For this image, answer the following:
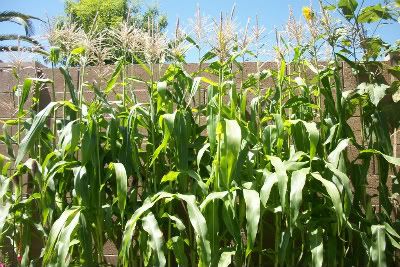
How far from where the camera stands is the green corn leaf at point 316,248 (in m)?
2.11

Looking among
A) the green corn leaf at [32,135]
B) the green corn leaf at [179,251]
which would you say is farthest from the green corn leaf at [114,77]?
the green corn leaf at [179,251]

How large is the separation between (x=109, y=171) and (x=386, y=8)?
167 cm

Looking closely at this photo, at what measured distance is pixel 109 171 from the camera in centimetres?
237

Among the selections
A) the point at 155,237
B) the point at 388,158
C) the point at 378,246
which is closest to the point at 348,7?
the point at 388,158

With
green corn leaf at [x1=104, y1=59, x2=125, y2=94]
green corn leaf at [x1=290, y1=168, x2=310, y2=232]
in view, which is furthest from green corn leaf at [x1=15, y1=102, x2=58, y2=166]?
green corn leaf at [x1=290, y1=168, x2=310, y2=232]

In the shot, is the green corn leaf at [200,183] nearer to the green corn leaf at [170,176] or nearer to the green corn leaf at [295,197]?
the green corn leaf at [170,176]

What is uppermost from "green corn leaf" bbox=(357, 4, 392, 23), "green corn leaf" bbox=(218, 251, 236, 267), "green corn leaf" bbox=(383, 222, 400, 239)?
"green corn leaf" bbox=(357, 4, 392, 23)

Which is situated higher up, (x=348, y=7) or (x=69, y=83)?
(x=348, y=7)

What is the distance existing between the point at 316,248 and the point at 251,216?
1.07ft

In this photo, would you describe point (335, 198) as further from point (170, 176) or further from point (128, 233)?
point (128, 233)

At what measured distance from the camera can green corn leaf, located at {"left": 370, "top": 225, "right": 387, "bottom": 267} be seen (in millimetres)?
2176

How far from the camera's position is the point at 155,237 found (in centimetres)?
212

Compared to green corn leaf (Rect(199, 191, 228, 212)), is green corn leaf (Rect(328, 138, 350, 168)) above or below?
above

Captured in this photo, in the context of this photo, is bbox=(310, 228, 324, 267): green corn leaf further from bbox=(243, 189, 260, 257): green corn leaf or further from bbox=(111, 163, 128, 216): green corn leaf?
bbox=(111, 163, 128, 216): green corn leaf
